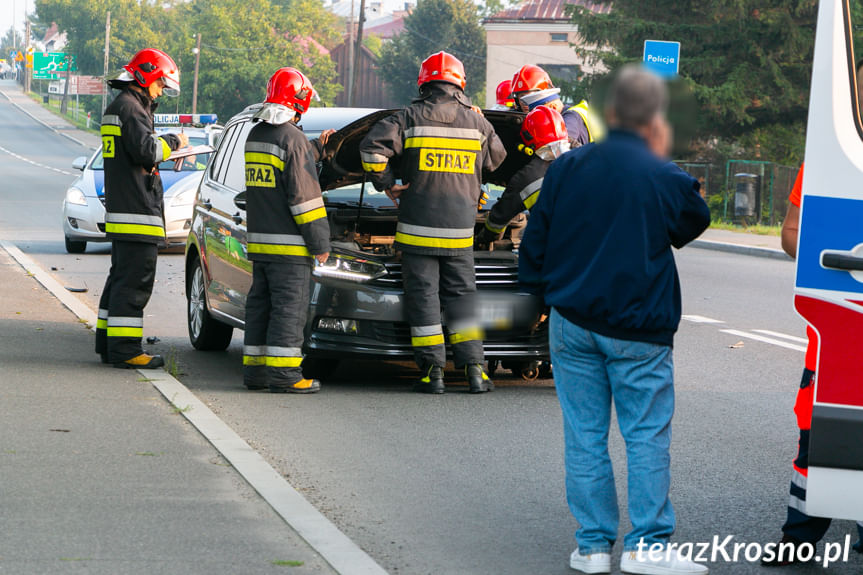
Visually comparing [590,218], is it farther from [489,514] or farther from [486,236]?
[486,236]

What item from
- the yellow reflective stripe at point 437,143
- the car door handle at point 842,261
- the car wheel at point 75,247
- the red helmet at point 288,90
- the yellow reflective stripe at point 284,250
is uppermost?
the red helmet at point 288,90

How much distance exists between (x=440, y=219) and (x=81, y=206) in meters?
10.9

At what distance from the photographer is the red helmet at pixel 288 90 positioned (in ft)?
27.1

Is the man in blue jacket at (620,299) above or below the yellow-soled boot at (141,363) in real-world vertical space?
above

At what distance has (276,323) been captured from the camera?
8203 millimetres

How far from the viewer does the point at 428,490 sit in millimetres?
5953

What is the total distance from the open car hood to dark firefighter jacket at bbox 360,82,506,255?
0.83 ft

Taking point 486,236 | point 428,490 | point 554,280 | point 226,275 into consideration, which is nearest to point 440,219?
point 486,236

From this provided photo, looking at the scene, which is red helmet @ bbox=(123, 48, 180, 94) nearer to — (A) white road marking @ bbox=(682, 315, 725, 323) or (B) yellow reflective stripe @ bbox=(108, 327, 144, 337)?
(B) yellow reflective stripe @ bbox=(108, 327, 144, 337)

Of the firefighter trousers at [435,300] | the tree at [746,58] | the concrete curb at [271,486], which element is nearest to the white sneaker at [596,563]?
the concrete curb at [271,486]

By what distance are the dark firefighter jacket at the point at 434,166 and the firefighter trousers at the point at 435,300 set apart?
0.33ft

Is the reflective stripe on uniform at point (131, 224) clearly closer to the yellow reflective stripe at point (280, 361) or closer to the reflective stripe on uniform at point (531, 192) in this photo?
the yellow reflective stripe at point (280, 361)

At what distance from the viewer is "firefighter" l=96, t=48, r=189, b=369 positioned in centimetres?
883

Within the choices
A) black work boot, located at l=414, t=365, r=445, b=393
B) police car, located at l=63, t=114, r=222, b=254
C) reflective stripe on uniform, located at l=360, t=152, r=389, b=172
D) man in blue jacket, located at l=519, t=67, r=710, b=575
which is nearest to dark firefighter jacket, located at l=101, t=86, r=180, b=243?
reflective stripe on uniform, located at l=360, t=152, r=389, b=172
